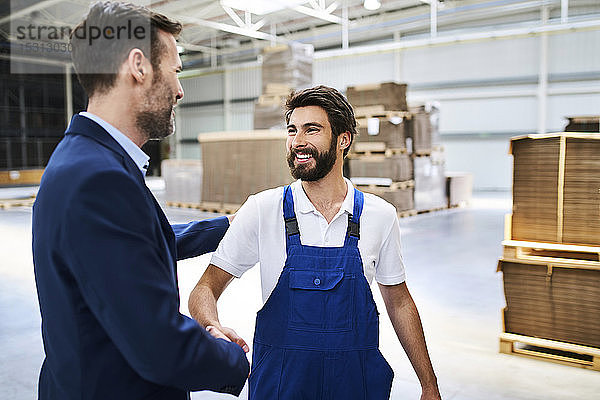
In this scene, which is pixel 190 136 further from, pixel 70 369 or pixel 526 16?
pixel 70 369

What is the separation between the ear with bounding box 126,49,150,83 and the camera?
129 centimetres

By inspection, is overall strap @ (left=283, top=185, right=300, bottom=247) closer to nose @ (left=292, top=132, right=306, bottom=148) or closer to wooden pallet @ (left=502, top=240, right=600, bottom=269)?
nose @ (left=292, top=132, right=306, bottom=148)

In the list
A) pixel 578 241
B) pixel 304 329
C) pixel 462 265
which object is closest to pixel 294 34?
pixel 462 265

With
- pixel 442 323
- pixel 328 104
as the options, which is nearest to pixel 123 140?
pixel 328 104

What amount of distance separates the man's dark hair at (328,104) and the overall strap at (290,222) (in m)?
0.33

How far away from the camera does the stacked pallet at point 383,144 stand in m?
10.3

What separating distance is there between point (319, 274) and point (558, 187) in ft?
8.11

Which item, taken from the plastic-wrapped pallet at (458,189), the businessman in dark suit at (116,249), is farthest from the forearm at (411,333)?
the plastic-wrapped pallet at (458,189)

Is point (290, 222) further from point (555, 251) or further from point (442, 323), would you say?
point (442, 323)

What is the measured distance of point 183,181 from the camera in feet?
40.8

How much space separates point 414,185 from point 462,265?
4.54 m

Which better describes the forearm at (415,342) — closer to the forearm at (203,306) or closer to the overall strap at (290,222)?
the overall strap at (290,222)

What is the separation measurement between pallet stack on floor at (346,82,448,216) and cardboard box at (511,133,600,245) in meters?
6.51

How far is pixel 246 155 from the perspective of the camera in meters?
10.4
